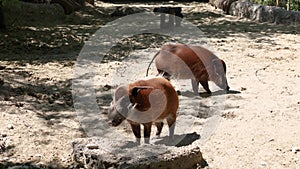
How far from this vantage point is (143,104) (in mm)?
3943

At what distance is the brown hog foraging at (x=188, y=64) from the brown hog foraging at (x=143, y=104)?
1765mm

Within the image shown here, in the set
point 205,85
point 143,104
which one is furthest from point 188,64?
point 143,104

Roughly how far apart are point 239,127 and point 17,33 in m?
7.38

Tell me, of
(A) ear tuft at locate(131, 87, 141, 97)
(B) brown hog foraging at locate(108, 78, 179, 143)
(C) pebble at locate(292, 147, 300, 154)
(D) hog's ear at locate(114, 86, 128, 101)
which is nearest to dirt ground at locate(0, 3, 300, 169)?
(C) pebble at locate(292, 147, 300, 154)

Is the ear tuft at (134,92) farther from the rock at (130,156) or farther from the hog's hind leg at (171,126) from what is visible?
the hog's hind leg at (171,126)

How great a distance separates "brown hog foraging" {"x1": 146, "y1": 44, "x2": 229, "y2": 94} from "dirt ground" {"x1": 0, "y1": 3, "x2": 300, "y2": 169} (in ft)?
1.16

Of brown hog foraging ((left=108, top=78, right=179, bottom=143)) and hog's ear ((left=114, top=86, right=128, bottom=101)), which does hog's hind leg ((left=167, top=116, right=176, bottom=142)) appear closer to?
brown hog foraging ((left=108, top=78, right=179, bottom=143))

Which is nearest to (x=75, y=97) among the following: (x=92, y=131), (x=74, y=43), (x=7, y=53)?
(x=92, y=131)

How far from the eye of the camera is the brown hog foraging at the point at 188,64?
19.9ft

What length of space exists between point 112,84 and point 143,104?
3.06 m

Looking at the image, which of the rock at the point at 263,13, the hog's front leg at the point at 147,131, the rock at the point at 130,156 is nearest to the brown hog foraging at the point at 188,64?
the hog's front leg at the point at 147,131

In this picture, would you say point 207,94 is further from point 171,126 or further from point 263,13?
point 263,13

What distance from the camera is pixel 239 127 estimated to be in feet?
16.6

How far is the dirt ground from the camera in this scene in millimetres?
4367
